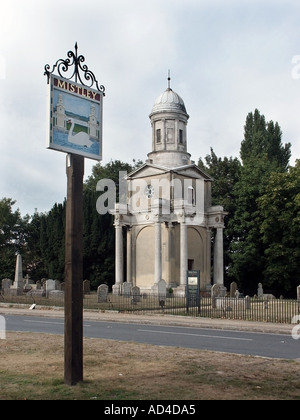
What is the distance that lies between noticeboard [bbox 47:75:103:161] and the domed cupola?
38.9 m

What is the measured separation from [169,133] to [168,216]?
890 cm

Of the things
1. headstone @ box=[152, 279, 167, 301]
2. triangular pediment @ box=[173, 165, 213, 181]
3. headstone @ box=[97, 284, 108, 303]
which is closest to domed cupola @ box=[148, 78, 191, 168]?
triangular pediment @ box=[173, 165, 213, 181]

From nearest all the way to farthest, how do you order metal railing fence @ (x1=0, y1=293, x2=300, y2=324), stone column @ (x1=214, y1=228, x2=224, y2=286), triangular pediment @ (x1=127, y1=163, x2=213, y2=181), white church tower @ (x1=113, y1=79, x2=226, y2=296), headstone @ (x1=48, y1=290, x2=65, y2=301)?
metal railing fence @ (x1=0, y1=293, x2=300, y2=324), headstone @ (x1=48, y1=290, x2=65, y2=301), white church tower @ (x1=113, y1=79, x2=226, y2=296), triangular pediment @ (x1=127, y1=163, x2=213, y2=181), stone column @ (x1=214, y1=228, x2=224, y2=286)

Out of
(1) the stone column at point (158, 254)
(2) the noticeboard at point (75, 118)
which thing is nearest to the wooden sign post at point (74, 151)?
(2) the noticeboard at point (75, 118)

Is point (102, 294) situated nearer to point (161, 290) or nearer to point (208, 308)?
point (161, 290)

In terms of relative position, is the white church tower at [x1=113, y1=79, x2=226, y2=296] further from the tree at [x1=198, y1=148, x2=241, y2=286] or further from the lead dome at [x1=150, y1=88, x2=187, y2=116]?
the tree at [x1=198, y1=148, x2=241, y2=286]

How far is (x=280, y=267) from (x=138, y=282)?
1262cm

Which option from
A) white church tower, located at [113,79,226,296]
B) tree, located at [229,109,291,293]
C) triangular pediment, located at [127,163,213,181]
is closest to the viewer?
white church tower, located at [113,79,226,296]

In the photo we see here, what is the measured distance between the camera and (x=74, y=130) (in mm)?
9594

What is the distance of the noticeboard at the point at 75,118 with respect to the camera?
929cm

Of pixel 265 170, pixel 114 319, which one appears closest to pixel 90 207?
pixel 265 170

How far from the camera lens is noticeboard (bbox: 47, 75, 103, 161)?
929cm

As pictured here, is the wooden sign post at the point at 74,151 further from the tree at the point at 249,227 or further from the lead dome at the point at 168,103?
the lead dome at the point at 168,103
